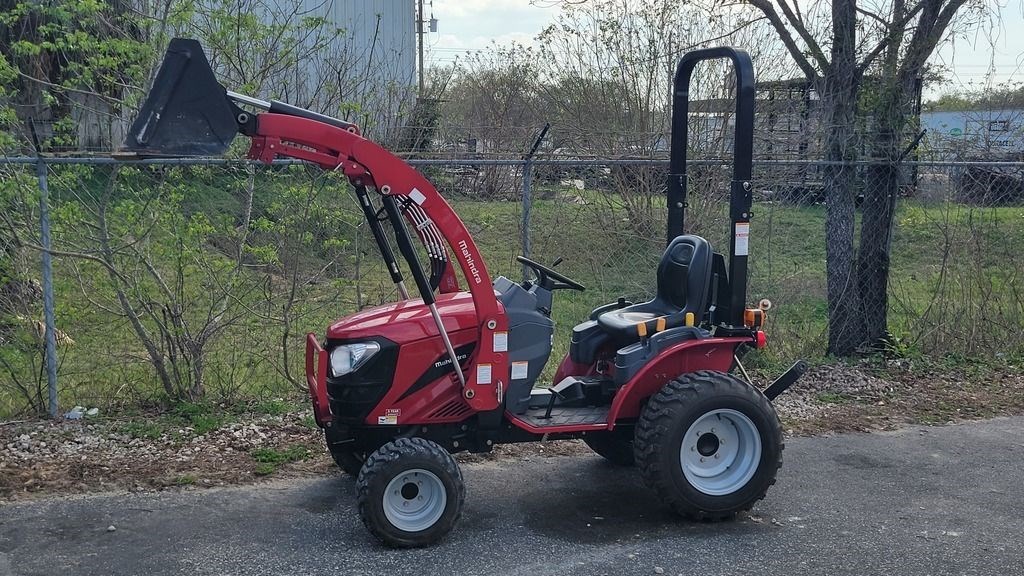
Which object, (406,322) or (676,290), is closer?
(406,322)

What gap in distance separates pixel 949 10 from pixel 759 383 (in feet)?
12.1

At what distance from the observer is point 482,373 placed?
4.62 m

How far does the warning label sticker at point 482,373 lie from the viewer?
4.62m

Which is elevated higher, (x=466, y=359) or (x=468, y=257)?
(x=468, y=257)

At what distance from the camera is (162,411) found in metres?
6.47

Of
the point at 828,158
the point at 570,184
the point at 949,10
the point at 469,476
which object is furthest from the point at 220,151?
the point at 949,10

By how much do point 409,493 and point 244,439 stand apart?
78.4 inches

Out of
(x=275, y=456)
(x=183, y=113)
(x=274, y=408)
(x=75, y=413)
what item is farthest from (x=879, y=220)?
(x=75, y=413)

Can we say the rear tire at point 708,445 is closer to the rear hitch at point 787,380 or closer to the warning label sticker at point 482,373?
the rear hitch at point 787,380

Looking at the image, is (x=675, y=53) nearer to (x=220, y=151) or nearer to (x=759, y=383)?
(x=759, y=383)

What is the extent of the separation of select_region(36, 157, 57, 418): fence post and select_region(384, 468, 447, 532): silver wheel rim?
10.3 ft

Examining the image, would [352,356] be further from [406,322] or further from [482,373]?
[482,373]

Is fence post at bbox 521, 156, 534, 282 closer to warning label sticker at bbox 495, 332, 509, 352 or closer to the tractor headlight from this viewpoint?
warning label sticker at bbox 495, 332, 509, 352

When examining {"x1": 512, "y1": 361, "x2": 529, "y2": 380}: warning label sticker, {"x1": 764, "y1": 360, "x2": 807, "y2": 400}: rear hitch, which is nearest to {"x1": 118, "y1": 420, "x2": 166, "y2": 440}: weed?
{"x1": 512, "y1": 361, "x2": 529, "y2": 380}: warning label sticker
